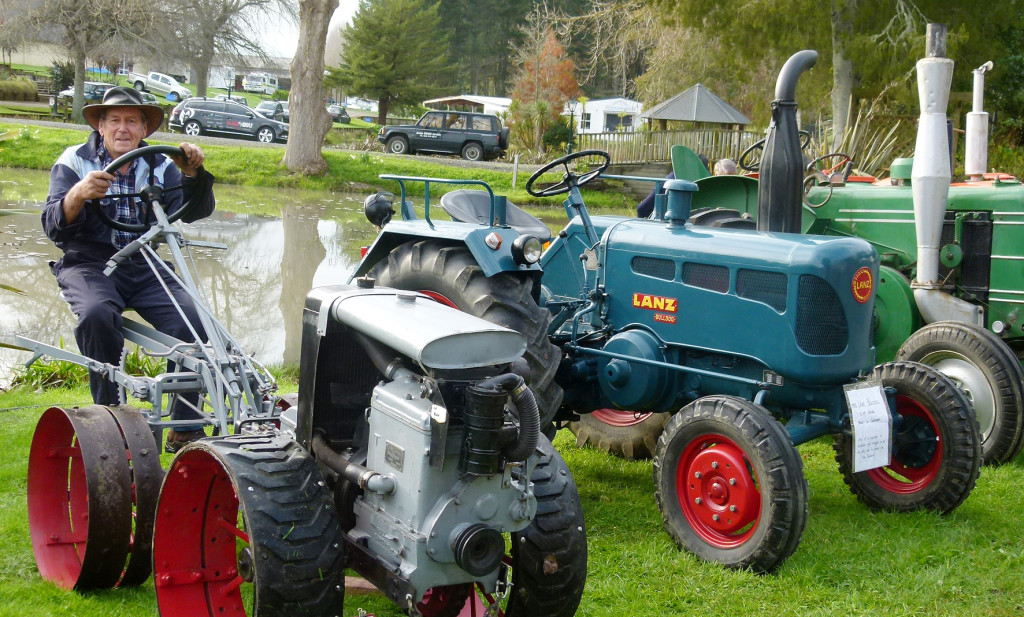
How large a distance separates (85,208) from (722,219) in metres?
3.24

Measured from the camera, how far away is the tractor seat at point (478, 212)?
17.6 ft

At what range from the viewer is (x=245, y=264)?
36.0ft

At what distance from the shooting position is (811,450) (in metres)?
5.71

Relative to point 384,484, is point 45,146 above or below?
above

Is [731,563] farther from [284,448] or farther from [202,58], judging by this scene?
[202,58]

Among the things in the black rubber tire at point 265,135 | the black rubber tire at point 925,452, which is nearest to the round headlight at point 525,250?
the black rubber tire at point 925,452

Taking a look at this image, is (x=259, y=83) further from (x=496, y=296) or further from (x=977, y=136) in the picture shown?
(x=496, y=296)

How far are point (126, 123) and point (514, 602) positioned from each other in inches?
113

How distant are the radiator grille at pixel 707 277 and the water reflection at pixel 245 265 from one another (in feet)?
6.48

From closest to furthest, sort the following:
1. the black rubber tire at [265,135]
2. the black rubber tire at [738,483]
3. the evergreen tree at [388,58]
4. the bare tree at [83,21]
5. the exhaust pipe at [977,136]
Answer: the black rubber tire at [738,483], the exhaust pipe at [977,136], the black rubber tire at [265,135], the bare tree at [83,21], the evergreen tree at [388,58]

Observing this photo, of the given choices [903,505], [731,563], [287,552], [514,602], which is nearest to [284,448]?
[287,552]

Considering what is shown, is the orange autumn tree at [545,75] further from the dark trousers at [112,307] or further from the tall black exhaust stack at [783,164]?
the dark trousers at [112,307]

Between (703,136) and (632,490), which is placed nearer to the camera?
(632,490)

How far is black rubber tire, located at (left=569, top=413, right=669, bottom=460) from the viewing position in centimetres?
535
